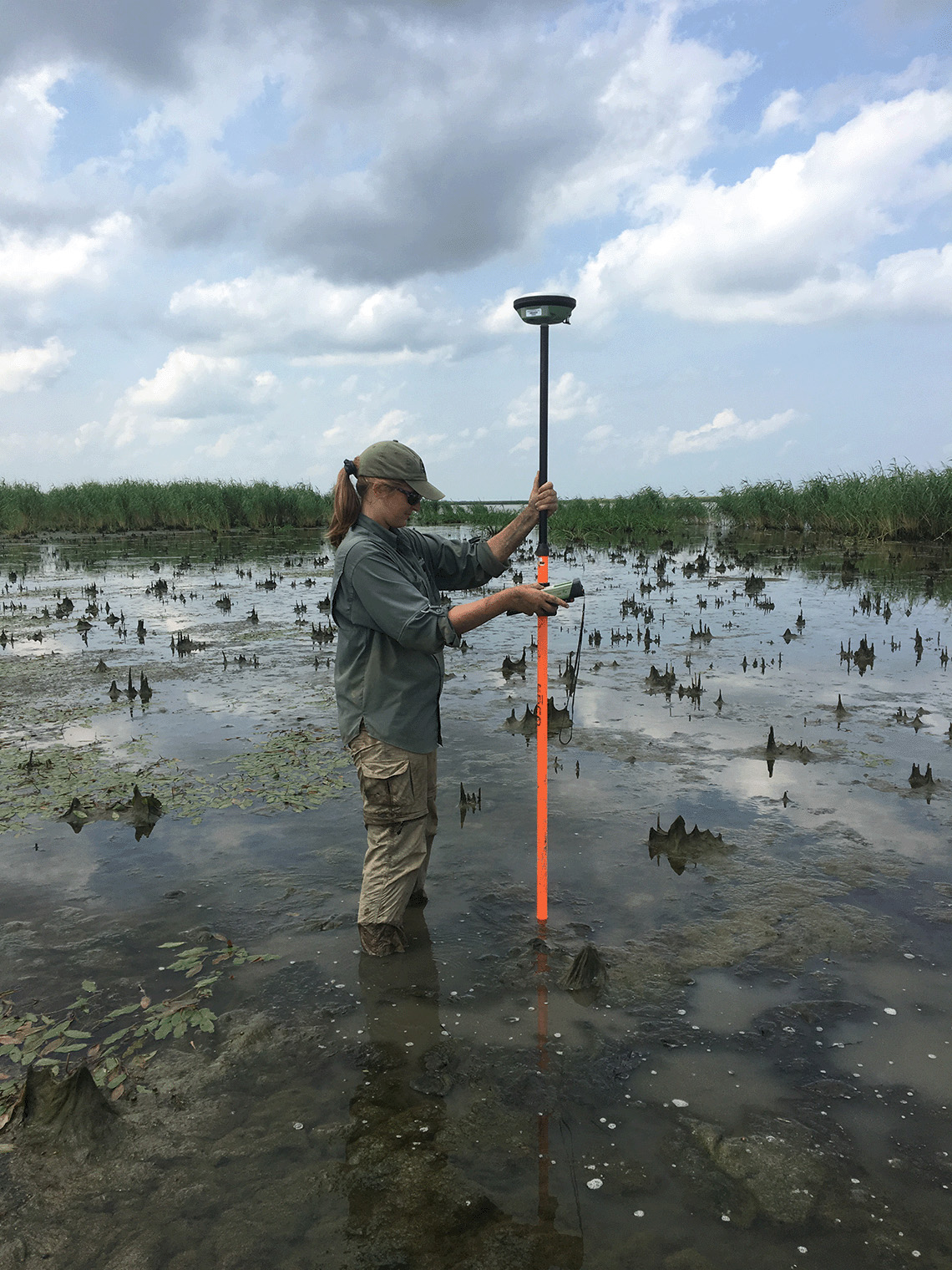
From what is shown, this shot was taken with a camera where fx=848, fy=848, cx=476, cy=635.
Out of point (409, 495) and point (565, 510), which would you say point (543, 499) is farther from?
point (565, 510)

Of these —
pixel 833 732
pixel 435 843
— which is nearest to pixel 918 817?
pixel 833 732

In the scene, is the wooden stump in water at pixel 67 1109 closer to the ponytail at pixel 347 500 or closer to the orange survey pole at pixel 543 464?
the orange survey pole at pixel 543 464

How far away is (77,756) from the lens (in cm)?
658

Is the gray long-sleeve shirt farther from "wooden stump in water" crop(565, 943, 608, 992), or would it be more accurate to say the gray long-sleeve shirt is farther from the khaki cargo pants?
"wooden stump in water" crop(565, 943, 608, 992)

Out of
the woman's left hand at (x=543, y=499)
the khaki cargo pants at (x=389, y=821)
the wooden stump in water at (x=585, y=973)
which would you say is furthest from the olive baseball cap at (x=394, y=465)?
the wooden stump in water at (x=585, y=973)

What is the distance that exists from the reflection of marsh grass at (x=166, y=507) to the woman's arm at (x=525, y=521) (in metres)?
31.3

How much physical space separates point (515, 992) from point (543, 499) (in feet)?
7.08

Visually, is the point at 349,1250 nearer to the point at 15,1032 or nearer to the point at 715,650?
the point at 15,1032

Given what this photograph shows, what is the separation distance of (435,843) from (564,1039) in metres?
1.93

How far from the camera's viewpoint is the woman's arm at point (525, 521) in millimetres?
3934

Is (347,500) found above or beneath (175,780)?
above

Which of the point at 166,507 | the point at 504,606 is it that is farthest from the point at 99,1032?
the point at 166,507

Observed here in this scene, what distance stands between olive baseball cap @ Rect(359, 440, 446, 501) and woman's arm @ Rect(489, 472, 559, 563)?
472mm

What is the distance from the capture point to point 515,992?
353 cm
